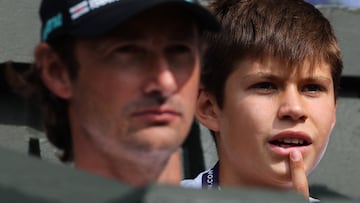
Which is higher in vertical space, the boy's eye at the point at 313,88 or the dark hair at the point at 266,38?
the dark hair at the point at 266,38

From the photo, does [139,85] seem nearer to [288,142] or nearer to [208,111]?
[288,142]

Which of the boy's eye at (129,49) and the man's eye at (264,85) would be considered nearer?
the boy's eye at (129,49)

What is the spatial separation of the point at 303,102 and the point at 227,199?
1209mm

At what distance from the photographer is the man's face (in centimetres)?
144

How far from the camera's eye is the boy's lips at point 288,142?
212cm

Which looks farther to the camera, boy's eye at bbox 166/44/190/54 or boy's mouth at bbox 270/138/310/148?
boy's mouth at bbox 270/138/310/148

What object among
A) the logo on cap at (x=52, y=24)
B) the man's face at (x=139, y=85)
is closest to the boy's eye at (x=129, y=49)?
the man's face at (x=139, y=85)

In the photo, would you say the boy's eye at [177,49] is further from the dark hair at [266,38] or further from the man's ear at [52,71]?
the dark hair at [266,38]

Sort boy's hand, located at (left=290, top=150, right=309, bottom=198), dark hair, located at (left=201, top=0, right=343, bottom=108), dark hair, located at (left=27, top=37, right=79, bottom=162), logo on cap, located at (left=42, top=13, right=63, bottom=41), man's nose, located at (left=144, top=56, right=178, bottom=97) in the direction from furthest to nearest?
dark hair, located at (left=201, top=0, right=343, bottom=108), boy's hand, located at (left=290, top=150, right=309, bottom=198), dark hair, located at (left=27, top=37, right=79, bottom=162), logo on cap, located at (left=42, top=13, right=63, bottom=41), man's nose, located at (left=144, top=56, right=178, bottom=97)

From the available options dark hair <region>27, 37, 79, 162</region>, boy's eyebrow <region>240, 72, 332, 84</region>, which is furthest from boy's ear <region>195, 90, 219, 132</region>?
dark hair <region>27, 37, 79, 162</region>

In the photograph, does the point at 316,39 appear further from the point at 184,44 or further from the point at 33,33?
the point at 33,33

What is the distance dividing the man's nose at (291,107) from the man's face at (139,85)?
0.63m

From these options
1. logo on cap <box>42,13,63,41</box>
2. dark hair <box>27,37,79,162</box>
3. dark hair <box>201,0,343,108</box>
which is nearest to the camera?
logo on cap <box>42,13,63,41</box>

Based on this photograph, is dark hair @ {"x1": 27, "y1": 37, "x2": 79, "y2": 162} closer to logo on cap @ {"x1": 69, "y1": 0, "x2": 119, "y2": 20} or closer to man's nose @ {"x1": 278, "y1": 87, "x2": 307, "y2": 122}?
logo on cap @ {"x1": 69, "y1": 0, "x2": 119, "y2": 20}
